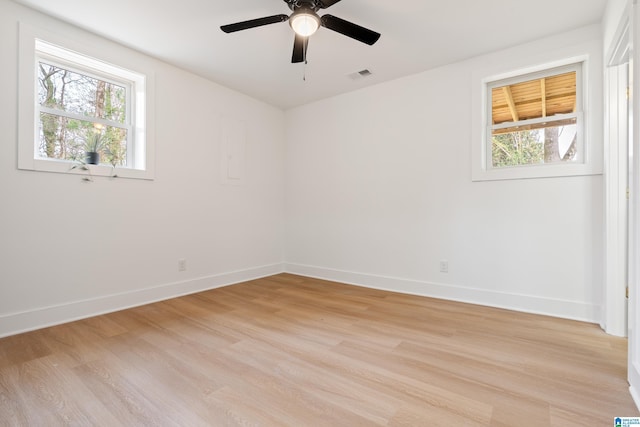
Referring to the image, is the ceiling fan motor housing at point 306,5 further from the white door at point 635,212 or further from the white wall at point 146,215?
the white wall at point 146,215

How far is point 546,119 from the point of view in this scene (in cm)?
275

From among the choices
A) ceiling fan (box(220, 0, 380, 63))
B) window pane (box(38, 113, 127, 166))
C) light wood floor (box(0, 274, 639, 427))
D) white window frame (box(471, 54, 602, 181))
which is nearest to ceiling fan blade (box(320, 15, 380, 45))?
ceiling fan (box(220, 0, 380, 63))

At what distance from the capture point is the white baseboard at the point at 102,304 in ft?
→ 7.30

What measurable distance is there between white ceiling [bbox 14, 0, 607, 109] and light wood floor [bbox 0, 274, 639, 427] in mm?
2556

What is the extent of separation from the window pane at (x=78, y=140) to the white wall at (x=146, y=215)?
0.24 metres

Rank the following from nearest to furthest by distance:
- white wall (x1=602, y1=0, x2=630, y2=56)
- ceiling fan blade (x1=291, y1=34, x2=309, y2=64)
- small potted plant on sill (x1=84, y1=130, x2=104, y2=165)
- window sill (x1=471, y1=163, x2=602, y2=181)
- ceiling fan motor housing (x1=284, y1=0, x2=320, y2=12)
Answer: white wall (x1=602, y1=0, x2=630, y2=56)
ceiling fan motor housing (x1=284, y1=0, x2=320, y2=12)
ceiling fan blade (x1=291, y1=34, x2=309, y2=64)
window sill (x1=471, y1=163, x2=602, y2=181)
small potted plant on sill (x1=84, y1=130, x2=104, y2=165)

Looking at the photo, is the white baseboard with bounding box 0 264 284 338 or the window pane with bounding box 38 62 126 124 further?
the window pane with bounding box 38 62 126 124

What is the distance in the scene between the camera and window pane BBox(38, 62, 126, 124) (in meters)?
2.50

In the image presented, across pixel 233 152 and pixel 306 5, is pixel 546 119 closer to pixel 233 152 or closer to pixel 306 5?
pixel 306 5

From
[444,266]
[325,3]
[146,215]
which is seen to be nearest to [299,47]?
[325,3]

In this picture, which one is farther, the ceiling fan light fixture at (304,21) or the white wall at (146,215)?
the white wall at (146,215)

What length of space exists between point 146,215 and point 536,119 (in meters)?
4.04

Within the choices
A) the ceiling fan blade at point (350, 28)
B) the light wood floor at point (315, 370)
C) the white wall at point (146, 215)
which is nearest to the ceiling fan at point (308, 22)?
the ceiling fan blade at point (350, 28)

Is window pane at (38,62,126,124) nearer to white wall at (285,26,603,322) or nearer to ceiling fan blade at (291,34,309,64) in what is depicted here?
ceiling fan blade at (291,34,309,64)
